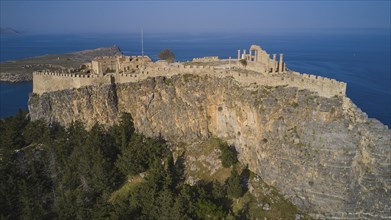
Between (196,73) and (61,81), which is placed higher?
(196,73)

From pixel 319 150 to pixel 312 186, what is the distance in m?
4.33

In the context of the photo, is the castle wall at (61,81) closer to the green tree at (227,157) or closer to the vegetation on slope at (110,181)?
the vegetation on slope at (110,181)

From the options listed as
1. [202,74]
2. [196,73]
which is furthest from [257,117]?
[196,73]

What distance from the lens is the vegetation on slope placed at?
37781 mm

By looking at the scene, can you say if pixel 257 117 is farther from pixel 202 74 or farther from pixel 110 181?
pixel 110 181

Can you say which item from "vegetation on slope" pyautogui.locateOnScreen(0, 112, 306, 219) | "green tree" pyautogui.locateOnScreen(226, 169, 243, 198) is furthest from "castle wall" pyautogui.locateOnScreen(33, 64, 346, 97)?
"green tree" pyautogui.locateOnScreen(226, 169, 243, 198)

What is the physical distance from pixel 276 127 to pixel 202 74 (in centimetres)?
1325

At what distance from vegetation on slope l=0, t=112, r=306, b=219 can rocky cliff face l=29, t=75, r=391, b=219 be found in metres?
1.99

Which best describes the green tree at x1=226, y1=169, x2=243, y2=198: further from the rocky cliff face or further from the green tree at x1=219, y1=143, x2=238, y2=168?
the rocky cliff face

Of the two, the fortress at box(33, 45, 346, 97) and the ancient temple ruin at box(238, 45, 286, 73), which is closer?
the fortress at box(33, 45, 346, 97)

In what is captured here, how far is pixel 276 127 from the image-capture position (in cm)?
3975

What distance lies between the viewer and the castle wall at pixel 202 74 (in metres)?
37.4

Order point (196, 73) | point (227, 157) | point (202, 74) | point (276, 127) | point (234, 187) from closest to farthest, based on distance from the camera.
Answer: point (234, 187)
point (276, 127)
point (227, 157)
point (202, 74)
point (196, 73)

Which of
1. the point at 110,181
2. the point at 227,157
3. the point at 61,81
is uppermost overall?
the point at 61,81
